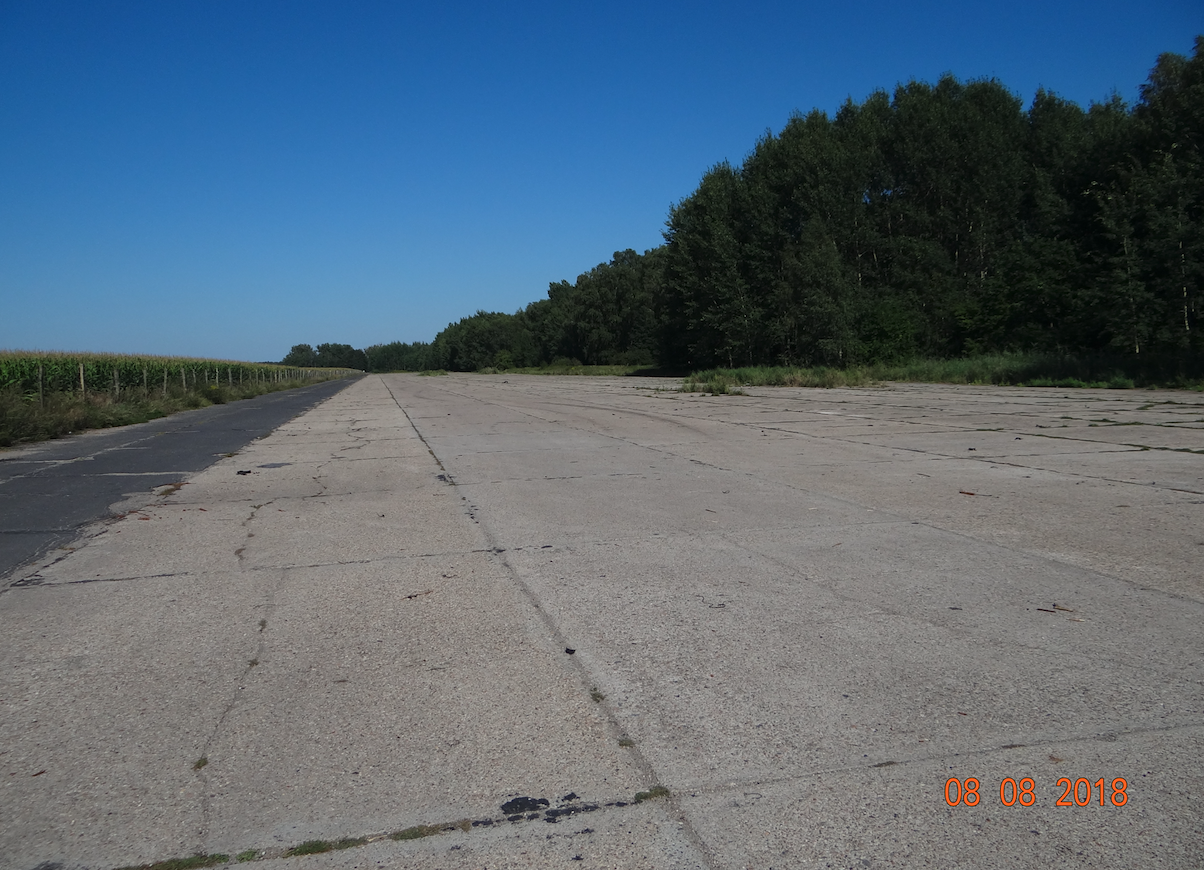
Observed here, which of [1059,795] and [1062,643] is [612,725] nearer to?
[1059,795]

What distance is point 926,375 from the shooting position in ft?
131

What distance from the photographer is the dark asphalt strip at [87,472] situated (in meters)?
7.75

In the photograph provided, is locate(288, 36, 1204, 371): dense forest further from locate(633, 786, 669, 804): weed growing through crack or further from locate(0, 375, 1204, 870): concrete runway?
locate(633, 786, 669, 804): weed growing through crack

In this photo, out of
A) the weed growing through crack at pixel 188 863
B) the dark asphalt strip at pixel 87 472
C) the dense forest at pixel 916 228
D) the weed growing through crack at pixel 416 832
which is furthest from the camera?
the dense forest at pixel 916 228

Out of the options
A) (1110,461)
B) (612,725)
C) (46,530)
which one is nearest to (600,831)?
(612,725)

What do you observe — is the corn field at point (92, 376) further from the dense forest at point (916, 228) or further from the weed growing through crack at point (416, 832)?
the dense forest at point (916, 228)

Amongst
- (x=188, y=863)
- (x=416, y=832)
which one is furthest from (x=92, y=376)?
(x=416, y=832)

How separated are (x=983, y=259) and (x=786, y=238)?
43.6 feet

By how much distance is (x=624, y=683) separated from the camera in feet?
12.4
